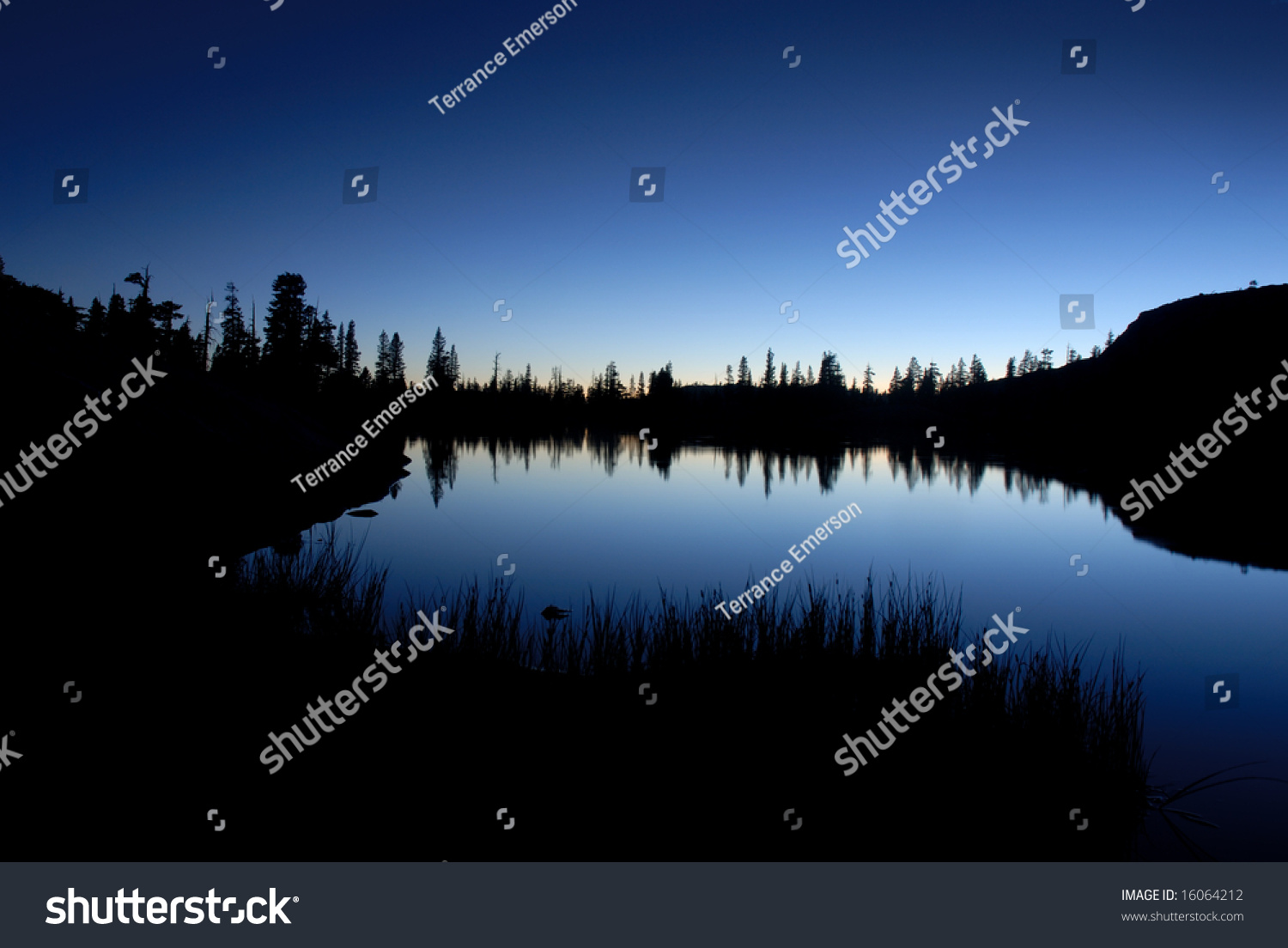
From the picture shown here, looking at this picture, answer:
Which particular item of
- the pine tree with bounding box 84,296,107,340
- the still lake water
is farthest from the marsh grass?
the pine tree with bounding box 84,296,107,340

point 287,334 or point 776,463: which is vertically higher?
point 287,334

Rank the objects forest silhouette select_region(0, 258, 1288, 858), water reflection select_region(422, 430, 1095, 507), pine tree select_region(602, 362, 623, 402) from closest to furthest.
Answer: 1. forest silhouette select_region(0, 258, 1288, 858)
2. water reflection select_region(422, 430, 1095, 507)
3. pine tree select_region(602, 362, 623, 402)

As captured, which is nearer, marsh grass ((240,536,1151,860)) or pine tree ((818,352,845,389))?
marsh grass ((240,536,1151,860))

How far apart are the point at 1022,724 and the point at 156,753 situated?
7593mm

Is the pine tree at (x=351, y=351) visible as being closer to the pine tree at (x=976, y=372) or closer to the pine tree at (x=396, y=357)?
the pine tree at (x=396, y=357)

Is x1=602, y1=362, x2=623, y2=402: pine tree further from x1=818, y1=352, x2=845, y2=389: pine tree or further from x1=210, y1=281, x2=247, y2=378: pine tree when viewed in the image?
x1=210, y1=281, x2=247, y2=378: pine tree

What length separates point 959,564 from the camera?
16.6m

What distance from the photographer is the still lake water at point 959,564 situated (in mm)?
7578

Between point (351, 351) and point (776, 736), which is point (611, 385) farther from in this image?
point (776, 736)

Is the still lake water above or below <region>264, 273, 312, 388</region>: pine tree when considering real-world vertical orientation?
below

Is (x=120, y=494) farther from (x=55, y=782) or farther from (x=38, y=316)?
(x=55, y=782)

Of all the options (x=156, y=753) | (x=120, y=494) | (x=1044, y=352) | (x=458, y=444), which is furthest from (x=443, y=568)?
(x=1044, y=352)

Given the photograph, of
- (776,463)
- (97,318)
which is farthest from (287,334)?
(776,463)

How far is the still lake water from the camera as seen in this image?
758 cm
